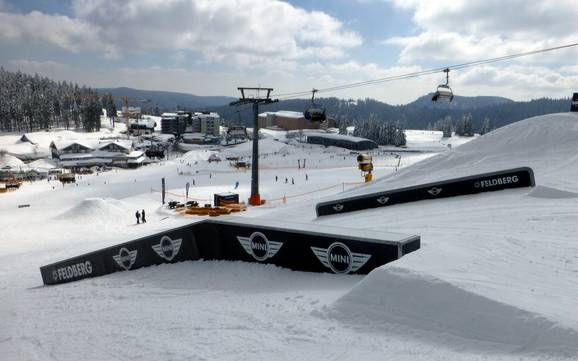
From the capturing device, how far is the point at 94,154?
10000cm

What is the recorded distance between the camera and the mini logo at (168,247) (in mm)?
12523

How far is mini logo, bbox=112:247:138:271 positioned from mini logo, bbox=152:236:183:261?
0.96 metres

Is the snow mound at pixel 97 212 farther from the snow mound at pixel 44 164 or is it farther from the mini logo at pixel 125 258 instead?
the snow mound at pixel 44 164

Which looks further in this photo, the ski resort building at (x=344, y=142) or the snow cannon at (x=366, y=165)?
the ski resort building at (x=344, y=142)

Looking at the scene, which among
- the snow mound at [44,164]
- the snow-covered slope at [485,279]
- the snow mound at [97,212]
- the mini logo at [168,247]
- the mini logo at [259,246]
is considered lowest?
the snow mound at [97,212]

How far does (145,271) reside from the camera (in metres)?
12.5

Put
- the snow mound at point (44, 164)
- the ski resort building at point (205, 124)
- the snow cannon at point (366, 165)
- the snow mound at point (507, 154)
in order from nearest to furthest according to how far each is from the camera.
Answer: the snow mound at point (507, 154)
the snow cannon at point (366, 165)
the snow mound at point (44, 164)
the ski resort building at point (205, 124)

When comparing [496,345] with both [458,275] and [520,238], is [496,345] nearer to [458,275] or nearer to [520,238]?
[458,275]

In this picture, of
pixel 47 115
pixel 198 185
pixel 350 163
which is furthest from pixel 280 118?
pixel 198 185

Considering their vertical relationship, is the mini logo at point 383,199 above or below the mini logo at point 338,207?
above

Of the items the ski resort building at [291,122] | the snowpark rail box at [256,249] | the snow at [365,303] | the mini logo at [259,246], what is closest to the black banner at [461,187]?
the snow at [365,303]

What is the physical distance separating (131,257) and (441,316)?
1008 cm

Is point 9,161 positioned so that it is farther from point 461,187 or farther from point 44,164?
point 461,187

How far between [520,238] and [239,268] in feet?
23.8
